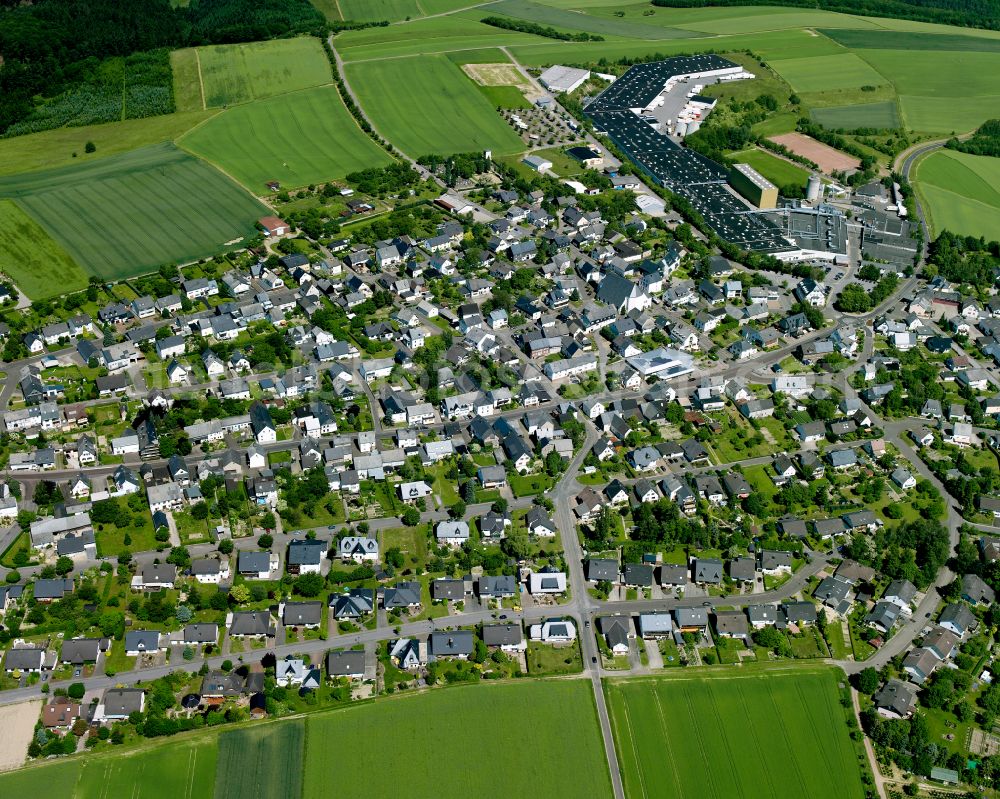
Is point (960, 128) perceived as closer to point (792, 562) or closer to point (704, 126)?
point (704, 126)

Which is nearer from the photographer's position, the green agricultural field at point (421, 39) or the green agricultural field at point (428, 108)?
the green agricultural field at point (428, 108)

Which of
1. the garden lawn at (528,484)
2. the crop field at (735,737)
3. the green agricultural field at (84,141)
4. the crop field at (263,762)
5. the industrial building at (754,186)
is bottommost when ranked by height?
the crop field at (735,737)

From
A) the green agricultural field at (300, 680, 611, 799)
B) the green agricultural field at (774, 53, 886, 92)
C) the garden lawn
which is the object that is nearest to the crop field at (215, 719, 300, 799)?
the green agricultural field at (300, 680, 611, 799)

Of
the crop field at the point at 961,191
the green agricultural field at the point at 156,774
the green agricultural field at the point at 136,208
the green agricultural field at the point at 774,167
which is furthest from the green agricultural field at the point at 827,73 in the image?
the green agricultural field at the point at 156,774

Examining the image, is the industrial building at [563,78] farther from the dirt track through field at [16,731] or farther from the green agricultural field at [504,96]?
the dirt track through field at [16,731]

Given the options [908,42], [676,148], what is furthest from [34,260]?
[908,42]

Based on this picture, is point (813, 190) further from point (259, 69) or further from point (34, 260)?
point (34, 260)
